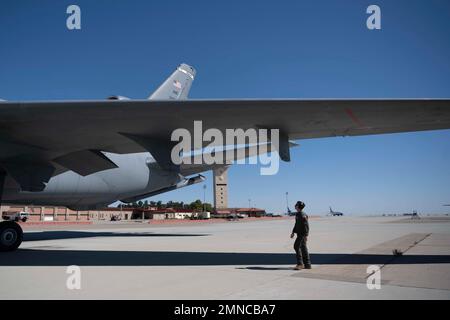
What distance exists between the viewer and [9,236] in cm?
1371

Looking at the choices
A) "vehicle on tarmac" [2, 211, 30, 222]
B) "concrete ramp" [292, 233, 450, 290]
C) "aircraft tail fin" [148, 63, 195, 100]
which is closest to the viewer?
"concrete ramp" [292, 233, 450, 290]

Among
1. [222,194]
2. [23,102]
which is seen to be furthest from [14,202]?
[222,194]

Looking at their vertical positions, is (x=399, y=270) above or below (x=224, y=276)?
below

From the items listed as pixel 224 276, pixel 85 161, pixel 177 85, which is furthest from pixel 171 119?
pixel 177 85

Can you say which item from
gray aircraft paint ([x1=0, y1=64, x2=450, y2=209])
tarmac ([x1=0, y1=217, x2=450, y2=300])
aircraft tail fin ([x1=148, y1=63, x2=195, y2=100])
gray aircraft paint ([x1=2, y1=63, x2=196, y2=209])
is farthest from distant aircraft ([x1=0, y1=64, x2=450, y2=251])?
aircraft tail fin ([x1=148, y1=63, x2=195, y2=100])

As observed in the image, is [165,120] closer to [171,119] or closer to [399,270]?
[171,119]

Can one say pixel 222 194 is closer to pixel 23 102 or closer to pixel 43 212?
pixel 43 212

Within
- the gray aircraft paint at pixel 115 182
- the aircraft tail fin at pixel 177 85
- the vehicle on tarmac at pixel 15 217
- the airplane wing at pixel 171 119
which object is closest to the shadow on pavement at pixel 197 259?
the airplane wing at pixel 171 119

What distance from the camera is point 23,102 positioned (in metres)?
9.38

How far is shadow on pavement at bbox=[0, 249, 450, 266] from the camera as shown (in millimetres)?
10078

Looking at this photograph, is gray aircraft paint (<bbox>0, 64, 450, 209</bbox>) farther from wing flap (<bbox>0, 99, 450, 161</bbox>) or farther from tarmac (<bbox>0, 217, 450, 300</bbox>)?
tarmac (<bbox>0, 217, 450, 300</bbox>)

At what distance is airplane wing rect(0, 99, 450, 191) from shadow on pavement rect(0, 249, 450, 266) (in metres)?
3.01

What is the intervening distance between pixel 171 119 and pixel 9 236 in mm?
8560

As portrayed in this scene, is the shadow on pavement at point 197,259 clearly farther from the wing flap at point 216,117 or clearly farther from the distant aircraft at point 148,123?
the wing flap at point 216,117
